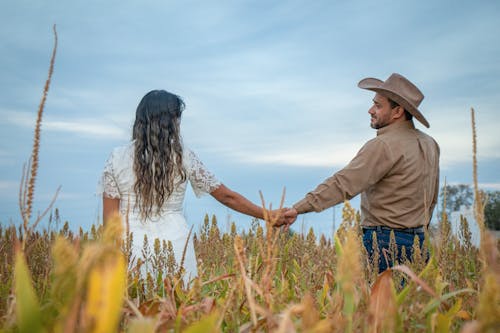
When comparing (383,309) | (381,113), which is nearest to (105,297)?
(383,309)

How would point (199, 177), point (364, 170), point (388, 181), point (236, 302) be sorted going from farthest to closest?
point (199, 177)
point (388, 181)
point (364, 170)
point (236, 302)

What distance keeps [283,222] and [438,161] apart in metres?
1.74

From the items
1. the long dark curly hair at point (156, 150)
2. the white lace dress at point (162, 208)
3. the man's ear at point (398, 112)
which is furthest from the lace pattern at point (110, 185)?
the man's ear at point (398, 112)

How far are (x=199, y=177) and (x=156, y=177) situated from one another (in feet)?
1.62

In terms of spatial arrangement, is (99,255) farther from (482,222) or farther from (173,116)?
(173,116)

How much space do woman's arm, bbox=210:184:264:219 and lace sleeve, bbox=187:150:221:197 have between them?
0.09m

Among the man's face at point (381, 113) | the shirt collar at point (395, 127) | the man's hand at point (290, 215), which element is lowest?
the man's hand at point (290, 215)

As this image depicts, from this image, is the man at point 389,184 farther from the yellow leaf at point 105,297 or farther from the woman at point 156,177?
the yellow leaf at point 105,297

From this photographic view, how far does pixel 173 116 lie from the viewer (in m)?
4.89

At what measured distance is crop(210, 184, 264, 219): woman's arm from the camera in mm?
5039

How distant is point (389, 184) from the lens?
15.5ft

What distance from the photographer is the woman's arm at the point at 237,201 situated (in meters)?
5.04

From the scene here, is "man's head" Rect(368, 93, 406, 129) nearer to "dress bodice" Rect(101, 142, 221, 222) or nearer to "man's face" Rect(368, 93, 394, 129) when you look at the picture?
"man's face" Rect(368, 93, 394, 129)

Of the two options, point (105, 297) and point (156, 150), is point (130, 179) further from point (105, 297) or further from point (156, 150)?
point (105, 297)
